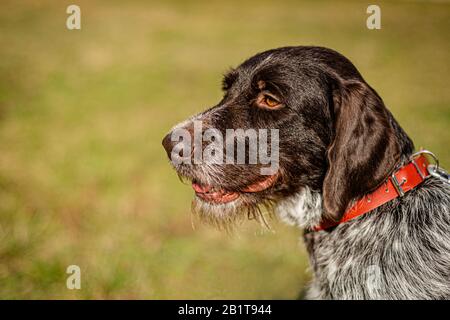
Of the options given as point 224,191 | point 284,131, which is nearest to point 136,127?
point 224,191

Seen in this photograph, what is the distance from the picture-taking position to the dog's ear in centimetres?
309

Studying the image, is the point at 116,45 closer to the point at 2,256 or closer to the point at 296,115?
the point at 2,256

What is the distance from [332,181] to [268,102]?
→ 72cm

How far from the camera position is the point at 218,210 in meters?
3.67

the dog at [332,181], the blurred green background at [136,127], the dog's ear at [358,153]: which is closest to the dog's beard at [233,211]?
the dog at [332,181]

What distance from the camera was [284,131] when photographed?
3.40 m

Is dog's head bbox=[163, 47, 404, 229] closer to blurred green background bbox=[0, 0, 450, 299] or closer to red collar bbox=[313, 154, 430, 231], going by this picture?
red collar bbox=[313, 154, 430, 231]

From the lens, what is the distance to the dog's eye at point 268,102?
135 inches

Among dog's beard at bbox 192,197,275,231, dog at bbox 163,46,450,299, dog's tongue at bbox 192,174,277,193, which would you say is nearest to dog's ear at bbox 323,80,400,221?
dog at bbox 163,46,450,299

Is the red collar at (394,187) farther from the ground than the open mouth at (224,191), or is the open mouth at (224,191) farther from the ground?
the open mouth at (224,191)

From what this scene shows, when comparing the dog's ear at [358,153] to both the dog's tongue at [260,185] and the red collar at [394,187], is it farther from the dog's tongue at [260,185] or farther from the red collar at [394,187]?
the dog's tongue at [260,185]

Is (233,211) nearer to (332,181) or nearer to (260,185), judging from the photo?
(260,185)
